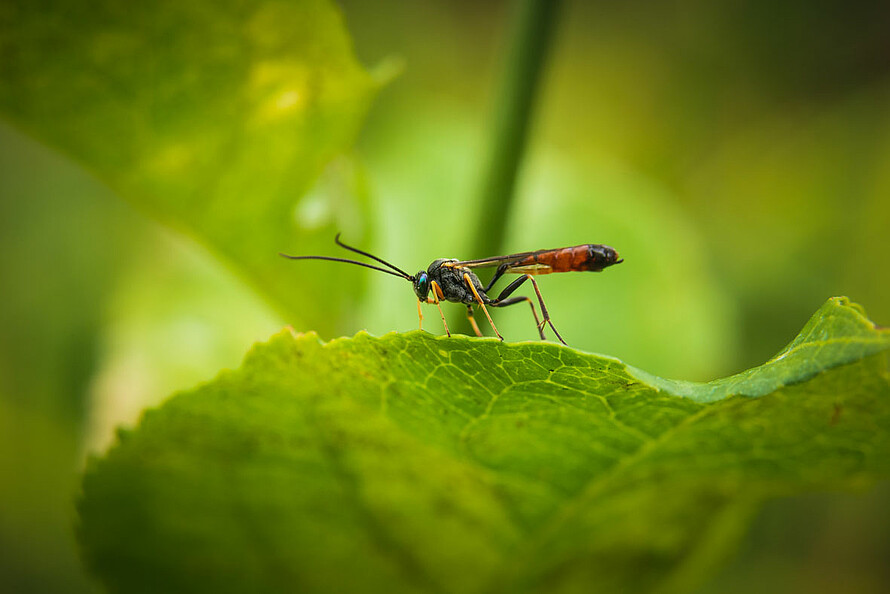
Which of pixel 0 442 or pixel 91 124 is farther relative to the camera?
pixel 0 442

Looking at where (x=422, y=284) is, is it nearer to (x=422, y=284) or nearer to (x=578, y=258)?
(x=422, y=284)

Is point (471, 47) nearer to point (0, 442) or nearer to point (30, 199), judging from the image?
point (30, 199)

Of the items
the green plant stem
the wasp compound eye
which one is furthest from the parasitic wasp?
the green plant stem

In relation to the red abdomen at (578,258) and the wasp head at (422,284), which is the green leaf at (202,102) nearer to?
the wasp head at (422,284)

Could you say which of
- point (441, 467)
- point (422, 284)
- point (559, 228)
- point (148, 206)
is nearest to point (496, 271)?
point (422, 284)

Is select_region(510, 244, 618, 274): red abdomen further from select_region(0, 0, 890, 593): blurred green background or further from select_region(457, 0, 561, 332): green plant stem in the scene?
select_region(457, 0, 561, 332): green plant stem

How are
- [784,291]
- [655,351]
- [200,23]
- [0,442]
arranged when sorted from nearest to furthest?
[200,23], [0,442], [655,351], [784,291]

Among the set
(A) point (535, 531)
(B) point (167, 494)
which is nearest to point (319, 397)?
(B) point (167, 494)

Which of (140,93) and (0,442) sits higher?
(140,93)
